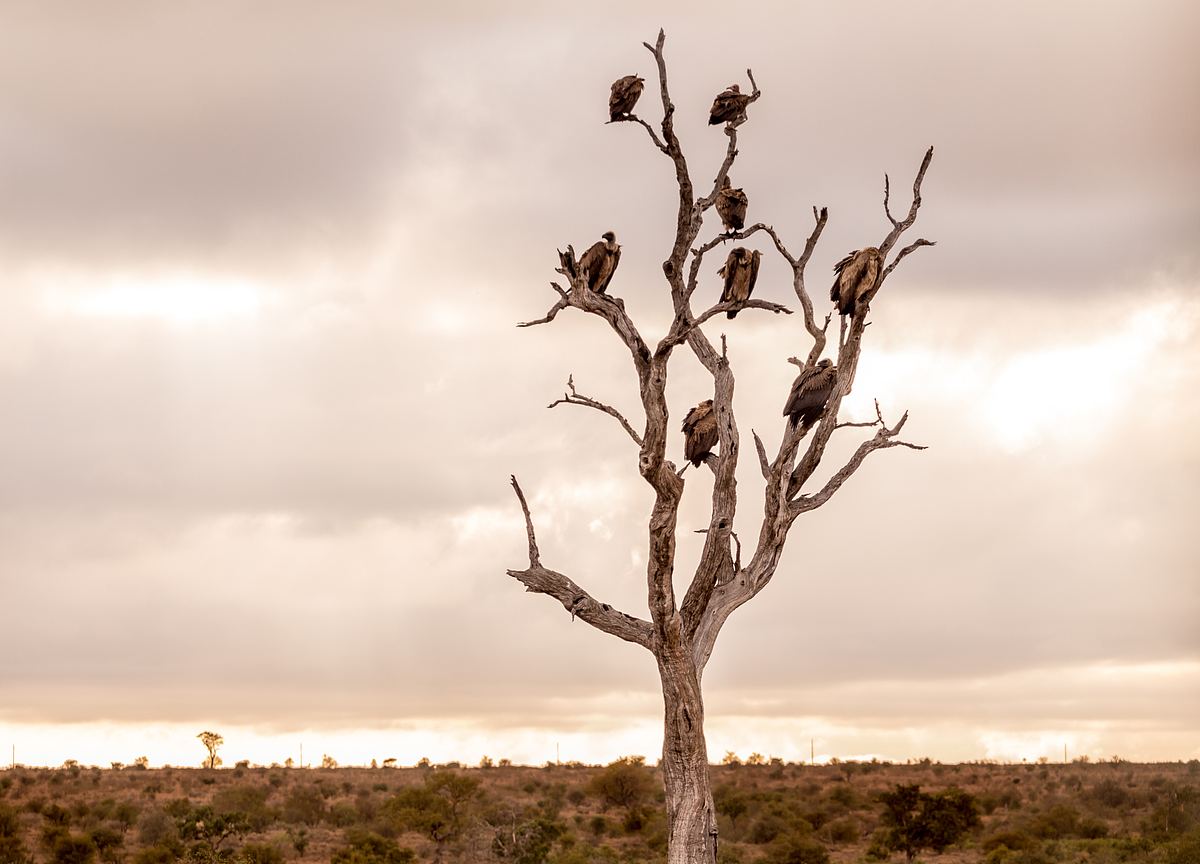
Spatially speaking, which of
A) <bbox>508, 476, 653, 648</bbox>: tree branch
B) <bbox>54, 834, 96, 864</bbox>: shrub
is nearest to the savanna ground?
<bbox>54, 834, 96, 864</bbox>: shrub

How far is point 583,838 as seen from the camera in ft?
130

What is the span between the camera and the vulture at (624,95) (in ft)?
41.5

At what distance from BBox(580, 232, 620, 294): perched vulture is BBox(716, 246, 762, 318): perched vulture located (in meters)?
1.02

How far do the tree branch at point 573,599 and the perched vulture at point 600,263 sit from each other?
1908 millimetres

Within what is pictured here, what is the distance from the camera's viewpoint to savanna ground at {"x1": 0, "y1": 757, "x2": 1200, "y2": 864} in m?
33.1

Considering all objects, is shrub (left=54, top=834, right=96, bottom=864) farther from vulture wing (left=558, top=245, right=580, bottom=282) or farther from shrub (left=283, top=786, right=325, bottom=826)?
vulture wing (left=558, top=245, right=580, bottom=282)

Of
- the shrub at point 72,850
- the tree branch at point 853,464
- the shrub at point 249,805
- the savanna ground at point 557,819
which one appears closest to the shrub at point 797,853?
the savanna ground at point 557,819

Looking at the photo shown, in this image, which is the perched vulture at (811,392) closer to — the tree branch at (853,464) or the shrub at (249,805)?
the tree branch at (853,464)

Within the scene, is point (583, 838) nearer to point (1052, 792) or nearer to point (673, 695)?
point (1052, 792)

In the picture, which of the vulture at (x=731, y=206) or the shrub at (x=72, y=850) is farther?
the shrub at (x=72, y=850)

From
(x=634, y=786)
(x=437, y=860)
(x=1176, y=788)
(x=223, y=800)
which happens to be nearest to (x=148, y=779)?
(x=223, y=800)

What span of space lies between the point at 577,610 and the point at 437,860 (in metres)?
24.1

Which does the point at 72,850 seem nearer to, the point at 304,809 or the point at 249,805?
the point at 249,805

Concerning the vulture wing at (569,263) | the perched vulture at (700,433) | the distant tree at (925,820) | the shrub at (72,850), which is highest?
the vulture wing at (569,263)
